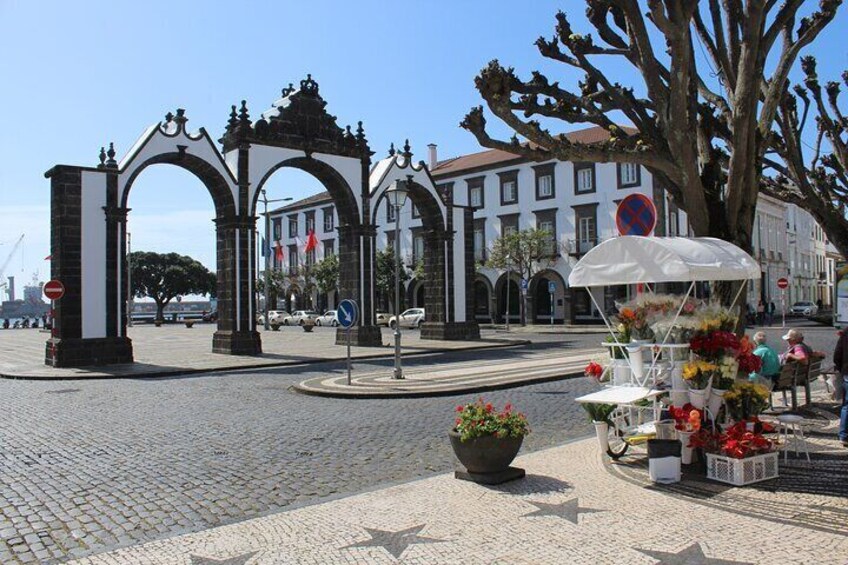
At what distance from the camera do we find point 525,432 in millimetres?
7113

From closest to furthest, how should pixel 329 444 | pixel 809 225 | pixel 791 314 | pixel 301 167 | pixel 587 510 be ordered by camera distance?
pixel 587 510
pixel 329 444
pixel 301 167
pixel 791 314
pixel 809 225

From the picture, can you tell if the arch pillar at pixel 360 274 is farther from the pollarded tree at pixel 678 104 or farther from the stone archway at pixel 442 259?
the pollarded tree at pixel 678 104

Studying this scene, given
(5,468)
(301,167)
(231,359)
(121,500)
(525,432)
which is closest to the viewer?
(121,500)

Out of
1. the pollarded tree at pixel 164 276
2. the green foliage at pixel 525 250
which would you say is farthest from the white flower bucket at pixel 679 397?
the pollarded tree at pixel 164 276

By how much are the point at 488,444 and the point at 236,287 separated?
60.3 feet

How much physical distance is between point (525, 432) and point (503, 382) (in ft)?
25.2

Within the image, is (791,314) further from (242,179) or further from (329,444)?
(329,444)

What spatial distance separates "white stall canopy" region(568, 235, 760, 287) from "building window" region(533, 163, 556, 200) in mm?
40607

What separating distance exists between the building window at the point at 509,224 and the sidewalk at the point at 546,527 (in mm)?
43427

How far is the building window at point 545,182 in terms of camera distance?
47938 mm

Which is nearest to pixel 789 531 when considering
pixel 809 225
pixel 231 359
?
pixel 231 359

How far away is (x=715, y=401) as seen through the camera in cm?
746

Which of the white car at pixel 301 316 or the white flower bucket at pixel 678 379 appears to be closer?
the white flower bucket at pixel 678 379

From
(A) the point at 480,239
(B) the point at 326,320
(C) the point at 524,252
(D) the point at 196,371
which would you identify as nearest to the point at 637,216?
(D) the point at 196,371
